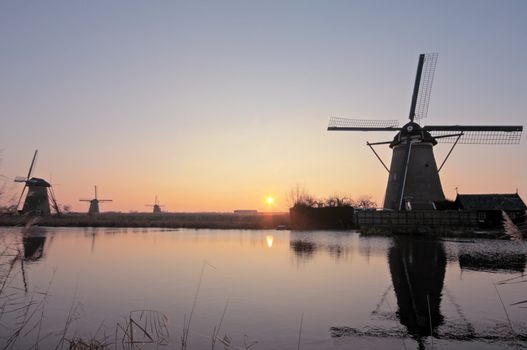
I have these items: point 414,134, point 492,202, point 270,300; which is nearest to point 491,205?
point 492,202

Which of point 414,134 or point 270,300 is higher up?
point 414,134

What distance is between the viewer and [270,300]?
11.0 metres

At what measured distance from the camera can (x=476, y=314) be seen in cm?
954

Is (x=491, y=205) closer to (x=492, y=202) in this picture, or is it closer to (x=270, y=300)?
(x=492, y=202)

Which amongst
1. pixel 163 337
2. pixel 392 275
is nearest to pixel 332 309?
pixel 163 337

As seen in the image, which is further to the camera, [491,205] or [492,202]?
[492,202]

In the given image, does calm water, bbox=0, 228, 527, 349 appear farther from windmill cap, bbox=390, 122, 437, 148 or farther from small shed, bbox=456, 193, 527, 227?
small shed, bbox=456, 193, 527, 227

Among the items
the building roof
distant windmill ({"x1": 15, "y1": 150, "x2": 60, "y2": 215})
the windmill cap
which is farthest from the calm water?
distant windmill ({"x1": 15, "y1": 150, "x2": 60, "y2": 215})

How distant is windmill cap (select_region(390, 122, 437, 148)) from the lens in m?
38.6

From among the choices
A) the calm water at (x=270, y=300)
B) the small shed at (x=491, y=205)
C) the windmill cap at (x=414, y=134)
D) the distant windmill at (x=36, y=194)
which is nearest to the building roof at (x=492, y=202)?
the small shed at (x=491, y=205)

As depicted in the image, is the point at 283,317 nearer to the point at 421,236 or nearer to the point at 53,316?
the point at 53,316

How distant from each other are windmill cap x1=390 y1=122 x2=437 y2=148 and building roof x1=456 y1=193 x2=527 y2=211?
7.29m

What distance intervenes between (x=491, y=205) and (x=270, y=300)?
36586 mm

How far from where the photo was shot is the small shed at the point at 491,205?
40.3 m
